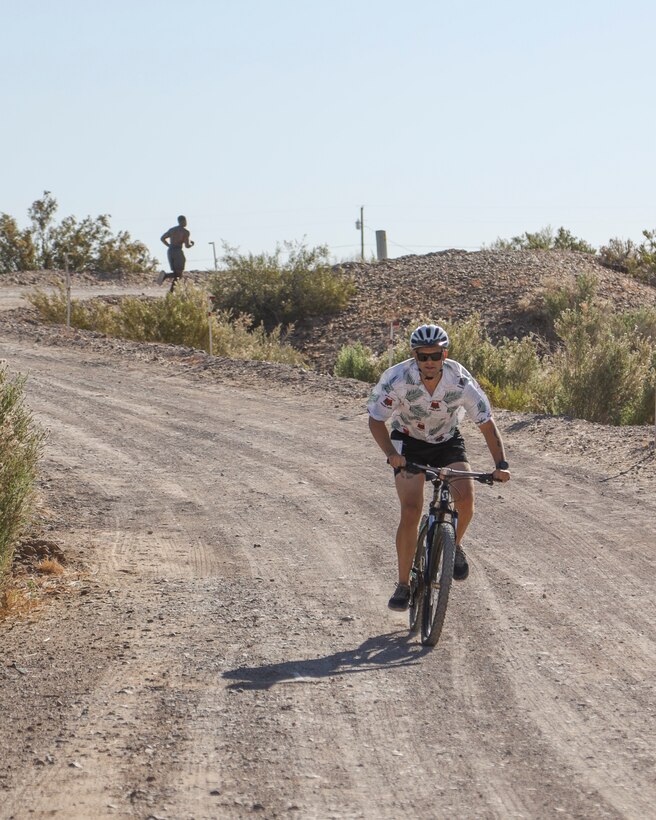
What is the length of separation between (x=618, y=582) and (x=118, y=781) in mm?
4825

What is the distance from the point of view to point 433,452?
311 inches

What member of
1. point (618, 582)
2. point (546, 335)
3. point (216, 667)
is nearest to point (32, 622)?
point (216, 667)

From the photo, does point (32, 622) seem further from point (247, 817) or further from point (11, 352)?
point (11, 352)

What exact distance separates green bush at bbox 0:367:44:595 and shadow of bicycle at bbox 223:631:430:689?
7.98ft

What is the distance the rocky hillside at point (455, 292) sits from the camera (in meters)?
29.7

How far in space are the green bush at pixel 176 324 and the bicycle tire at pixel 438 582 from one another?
17.3 metres

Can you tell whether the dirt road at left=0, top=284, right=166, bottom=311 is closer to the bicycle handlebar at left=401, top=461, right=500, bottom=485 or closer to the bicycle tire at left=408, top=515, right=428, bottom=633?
the bicycle tire at left=408, top=515, right=428, bottom=633

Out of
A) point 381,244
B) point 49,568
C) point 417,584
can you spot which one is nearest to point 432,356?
point 417,584

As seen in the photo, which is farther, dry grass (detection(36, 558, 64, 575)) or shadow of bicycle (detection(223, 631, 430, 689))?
dry grass (detection(36, 558, 64, 575))

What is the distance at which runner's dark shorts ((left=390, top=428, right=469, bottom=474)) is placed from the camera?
7.88 meters

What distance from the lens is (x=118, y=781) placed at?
5461 millimetres

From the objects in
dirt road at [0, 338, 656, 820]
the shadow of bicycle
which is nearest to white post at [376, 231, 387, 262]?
dirt road at [0, 338, 656, 820]

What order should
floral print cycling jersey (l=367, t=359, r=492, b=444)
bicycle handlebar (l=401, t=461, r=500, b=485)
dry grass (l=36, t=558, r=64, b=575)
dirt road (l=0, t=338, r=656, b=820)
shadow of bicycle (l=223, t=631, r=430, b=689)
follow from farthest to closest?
dry grass (l=36, t=558, r=64, b=575)
floral print cycling jersey (l=367, t=359, r=492, b=444)
bicycle handlebar (l=401, t=461, r=500, b=485)
shadow of bicycle (l=223, t=631, r=430, b=689)
dirt road (l=0, t=338, r=656, b=820)

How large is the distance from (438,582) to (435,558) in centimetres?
16
